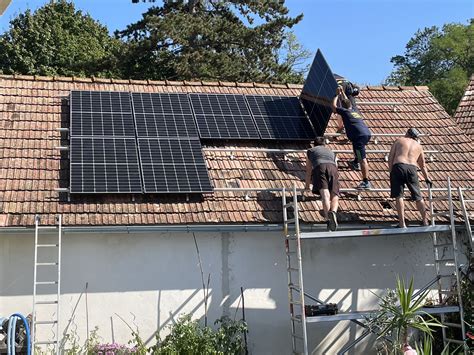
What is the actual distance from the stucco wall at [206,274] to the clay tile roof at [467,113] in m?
4.55

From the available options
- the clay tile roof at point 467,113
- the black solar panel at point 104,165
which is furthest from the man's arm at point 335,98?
the clay tile roof at point 467,113

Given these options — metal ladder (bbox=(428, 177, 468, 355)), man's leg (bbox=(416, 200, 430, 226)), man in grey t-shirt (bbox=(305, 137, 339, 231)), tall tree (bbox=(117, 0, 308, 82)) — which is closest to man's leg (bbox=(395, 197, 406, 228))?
man's leg (bbox=(416, 200, 430, 226))

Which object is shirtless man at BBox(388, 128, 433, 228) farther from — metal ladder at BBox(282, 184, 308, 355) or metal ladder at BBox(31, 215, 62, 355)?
metal ladder at BBox(31, 215, 62, 355)

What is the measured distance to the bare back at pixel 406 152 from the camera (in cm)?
1055

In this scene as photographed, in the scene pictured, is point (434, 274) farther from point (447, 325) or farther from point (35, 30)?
point (35, 30)

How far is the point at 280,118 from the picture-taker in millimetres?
12891

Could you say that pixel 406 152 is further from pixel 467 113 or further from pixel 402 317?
pixel 467 113

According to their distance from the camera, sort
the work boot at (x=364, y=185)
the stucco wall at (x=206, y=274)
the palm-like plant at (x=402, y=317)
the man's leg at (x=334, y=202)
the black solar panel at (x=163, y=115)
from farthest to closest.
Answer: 1. the black solar panel at (x=163, y=115)
2. the work boot at (x=364, y=185)
3. the man's leg at (x=334, y=202)
4. the stucco wall at (x=206, y=274)
5. the palm-like plant at (x=402, y=317)

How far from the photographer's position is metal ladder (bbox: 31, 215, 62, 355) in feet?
30.4

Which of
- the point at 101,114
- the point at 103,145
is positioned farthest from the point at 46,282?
the point at 101,114

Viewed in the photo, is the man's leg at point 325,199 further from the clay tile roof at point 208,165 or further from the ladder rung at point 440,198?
the ladder rung at point 440,198

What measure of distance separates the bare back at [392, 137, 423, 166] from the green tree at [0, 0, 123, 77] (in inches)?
764

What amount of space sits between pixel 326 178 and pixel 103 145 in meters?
3.98

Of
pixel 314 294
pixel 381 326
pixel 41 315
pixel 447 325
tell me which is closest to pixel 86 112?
pixel 41 315
